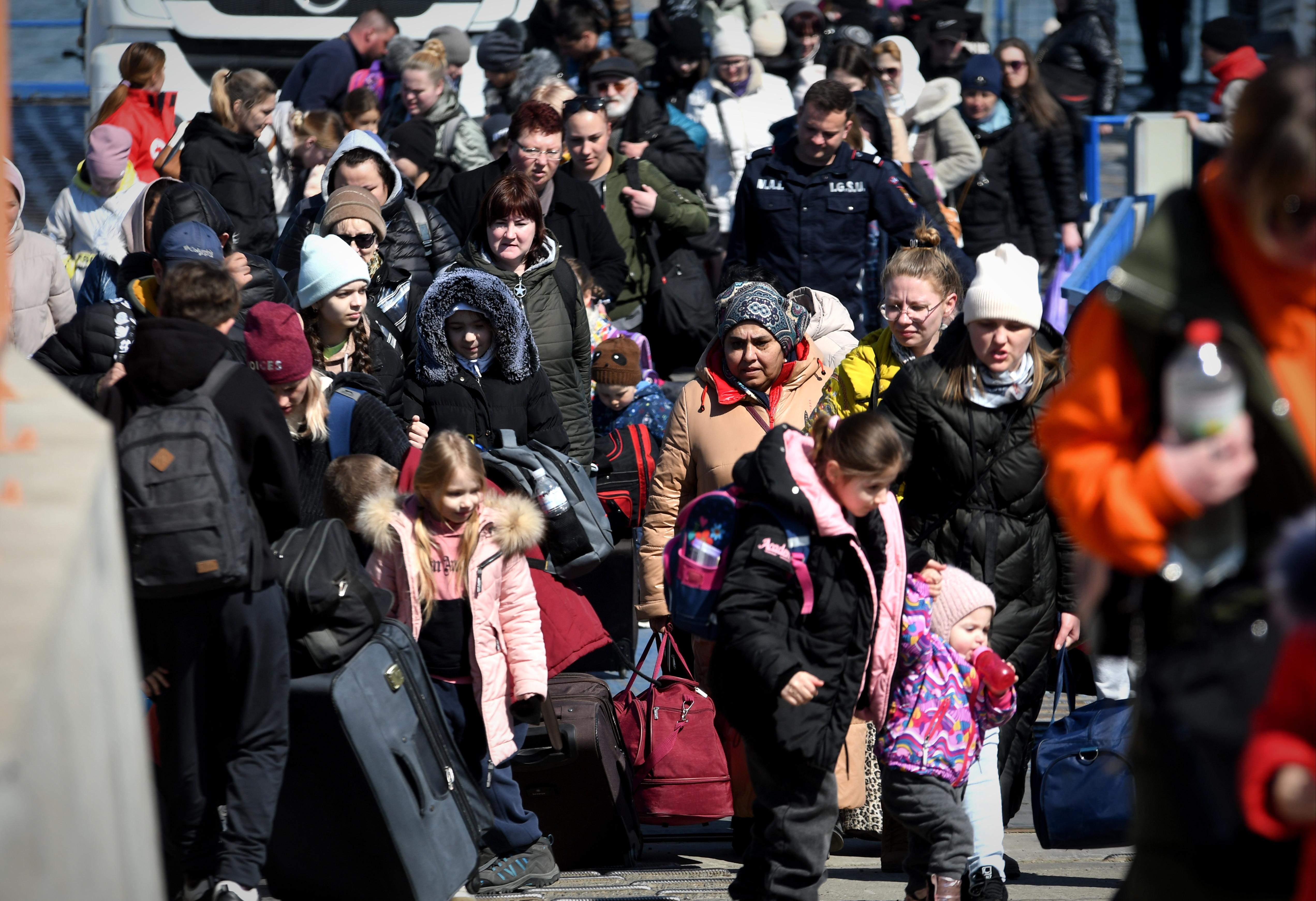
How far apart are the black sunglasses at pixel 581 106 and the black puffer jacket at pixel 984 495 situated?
13.2ft

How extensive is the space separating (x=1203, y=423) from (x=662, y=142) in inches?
300

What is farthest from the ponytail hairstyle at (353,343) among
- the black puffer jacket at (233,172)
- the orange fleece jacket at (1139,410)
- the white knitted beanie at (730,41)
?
the white knitted beanie at (730,41)

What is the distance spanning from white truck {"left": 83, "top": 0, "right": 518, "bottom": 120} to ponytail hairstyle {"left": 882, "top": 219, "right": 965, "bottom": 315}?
7.00m

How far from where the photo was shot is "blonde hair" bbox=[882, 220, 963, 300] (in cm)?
614

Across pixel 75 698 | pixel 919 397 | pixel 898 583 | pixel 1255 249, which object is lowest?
pixel 898 583

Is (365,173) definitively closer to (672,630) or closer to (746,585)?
(672,630)

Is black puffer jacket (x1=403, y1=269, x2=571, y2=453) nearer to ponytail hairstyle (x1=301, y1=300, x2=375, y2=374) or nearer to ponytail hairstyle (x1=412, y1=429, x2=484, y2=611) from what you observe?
ponytail hairstyle (x1=301, y1=300, x2=375, y2=374)

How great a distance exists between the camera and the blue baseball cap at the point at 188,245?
605 centimetres

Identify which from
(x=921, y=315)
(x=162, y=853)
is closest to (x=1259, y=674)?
(x=162, y=853)

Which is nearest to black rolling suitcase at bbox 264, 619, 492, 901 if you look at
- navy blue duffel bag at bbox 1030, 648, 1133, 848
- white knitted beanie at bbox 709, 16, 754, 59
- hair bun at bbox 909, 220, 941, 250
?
navy blue duffel bag at bbox 1030, 648, 1133, 848

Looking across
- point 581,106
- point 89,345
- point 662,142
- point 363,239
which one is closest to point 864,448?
point 89,345

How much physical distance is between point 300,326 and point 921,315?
2203mm

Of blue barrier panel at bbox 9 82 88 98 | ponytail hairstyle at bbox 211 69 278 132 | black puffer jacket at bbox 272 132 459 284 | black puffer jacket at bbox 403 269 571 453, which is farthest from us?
blue barrier panel at bbox 9 82 88 98

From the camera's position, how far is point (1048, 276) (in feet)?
35.4
